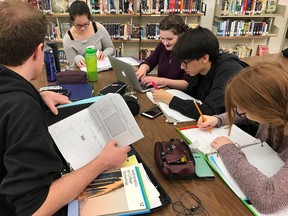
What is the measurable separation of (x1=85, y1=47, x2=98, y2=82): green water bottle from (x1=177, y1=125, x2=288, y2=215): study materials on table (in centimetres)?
85

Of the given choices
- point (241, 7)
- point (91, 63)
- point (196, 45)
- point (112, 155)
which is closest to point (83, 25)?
point (91, 63)

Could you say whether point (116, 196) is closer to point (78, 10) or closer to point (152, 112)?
point (152, 112)

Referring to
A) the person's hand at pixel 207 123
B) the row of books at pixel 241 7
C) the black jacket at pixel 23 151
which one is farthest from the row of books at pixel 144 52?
the black jacket at pixel 23 151

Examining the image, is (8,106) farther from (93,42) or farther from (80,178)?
(93,42)

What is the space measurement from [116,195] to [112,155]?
14cm

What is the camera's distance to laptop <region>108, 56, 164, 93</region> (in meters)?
1.64

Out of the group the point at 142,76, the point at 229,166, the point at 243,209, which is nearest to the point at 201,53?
the point at 142,76

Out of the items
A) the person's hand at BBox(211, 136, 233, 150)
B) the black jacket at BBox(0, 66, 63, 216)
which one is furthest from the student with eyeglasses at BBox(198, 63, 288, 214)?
the black jacket at BBox(0, 66, 63, 216)

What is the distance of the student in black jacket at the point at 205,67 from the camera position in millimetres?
1443

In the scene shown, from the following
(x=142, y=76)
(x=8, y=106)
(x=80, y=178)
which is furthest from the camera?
(x=142, y=76)

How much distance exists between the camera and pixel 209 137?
47.5 inches

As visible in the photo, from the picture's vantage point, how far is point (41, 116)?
745mm

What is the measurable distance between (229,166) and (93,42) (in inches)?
76.9

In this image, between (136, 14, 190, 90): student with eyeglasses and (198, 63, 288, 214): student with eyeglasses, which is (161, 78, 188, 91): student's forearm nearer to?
(136, 14, 190, 90): student with eyeglasses
